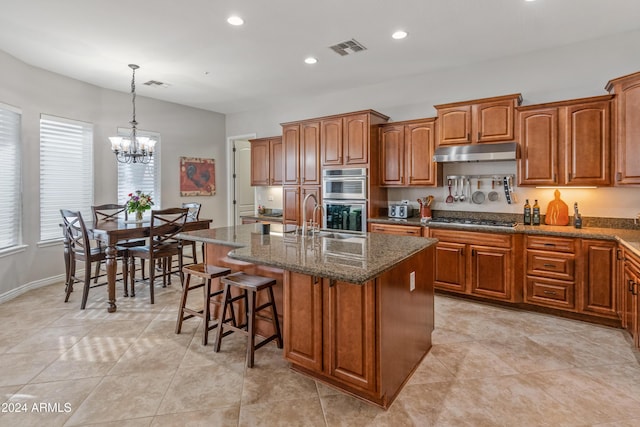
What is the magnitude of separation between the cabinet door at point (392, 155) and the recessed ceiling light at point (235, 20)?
2.27 m

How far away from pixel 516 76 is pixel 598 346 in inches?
116

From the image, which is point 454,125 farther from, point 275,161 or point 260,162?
point 260,162

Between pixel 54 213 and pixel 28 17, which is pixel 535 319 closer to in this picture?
pixel 28 17

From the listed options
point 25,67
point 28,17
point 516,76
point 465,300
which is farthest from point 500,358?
point 25,67

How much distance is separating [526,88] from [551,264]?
6.66 feet

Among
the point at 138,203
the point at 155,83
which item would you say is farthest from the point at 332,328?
the point at 155,83

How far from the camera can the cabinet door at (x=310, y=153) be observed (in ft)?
16.8

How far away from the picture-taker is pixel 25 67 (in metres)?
4.21

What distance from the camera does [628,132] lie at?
305 centimetres

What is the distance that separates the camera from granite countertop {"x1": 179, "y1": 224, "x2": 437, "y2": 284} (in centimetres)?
180

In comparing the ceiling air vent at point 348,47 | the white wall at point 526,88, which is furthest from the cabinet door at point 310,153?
the ceiling air vent at point 348,47

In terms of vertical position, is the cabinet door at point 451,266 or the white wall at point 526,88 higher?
the white wall at point 526,88

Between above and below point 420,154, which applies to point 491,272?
below

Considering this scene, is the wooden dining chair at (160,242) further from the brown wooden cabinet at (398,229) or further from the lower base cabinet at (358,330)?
the brown wooden cabinet at (398,229)
